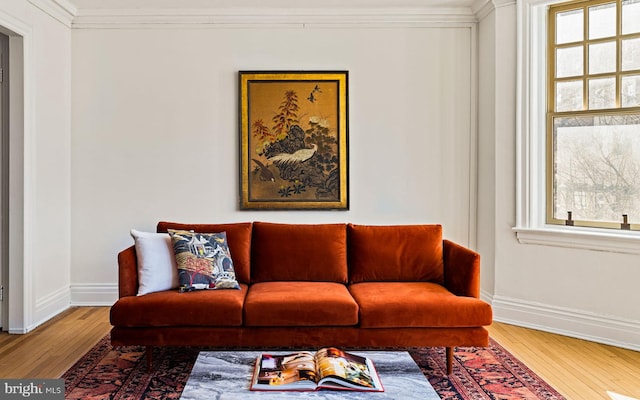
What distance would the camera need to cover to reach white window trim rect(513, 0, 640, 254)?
3.92 m

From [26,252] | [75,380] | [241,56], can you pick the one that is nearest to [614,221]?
[241,56]

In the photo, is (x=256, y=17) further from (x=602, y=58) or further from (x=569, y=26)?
(x=602, y=58)

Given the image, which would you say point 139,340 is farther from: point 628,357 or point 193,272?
point 628,357

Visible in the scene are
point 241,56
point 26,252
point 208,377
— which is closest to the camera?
point 208,377

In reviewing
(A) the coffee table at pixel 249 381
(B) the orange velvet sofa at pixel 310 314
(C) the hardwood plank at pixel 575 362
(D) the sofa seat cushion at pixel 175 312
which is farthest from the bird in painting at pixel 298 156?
(A) the coffee table at pixel 249 381

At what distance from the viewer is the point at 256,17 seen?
4.44m

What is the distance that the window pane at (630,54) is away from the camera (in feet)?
11.6

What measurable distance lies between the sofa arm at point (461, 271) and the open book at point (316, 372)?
1155 millimetres

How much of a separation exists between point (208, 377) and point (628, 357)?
2.74 m

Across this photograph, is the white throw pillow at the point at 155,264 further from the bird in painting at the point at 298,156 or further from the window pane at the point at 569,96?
the window pane at the point at 569,96

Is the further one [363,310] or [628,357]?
[628,357]

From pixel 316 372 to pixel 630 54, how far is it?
3178 millimetres

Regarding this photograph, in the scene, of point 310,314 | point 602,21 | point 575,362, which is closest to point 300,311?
point 310,314

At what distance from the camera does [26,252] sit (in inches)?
149
